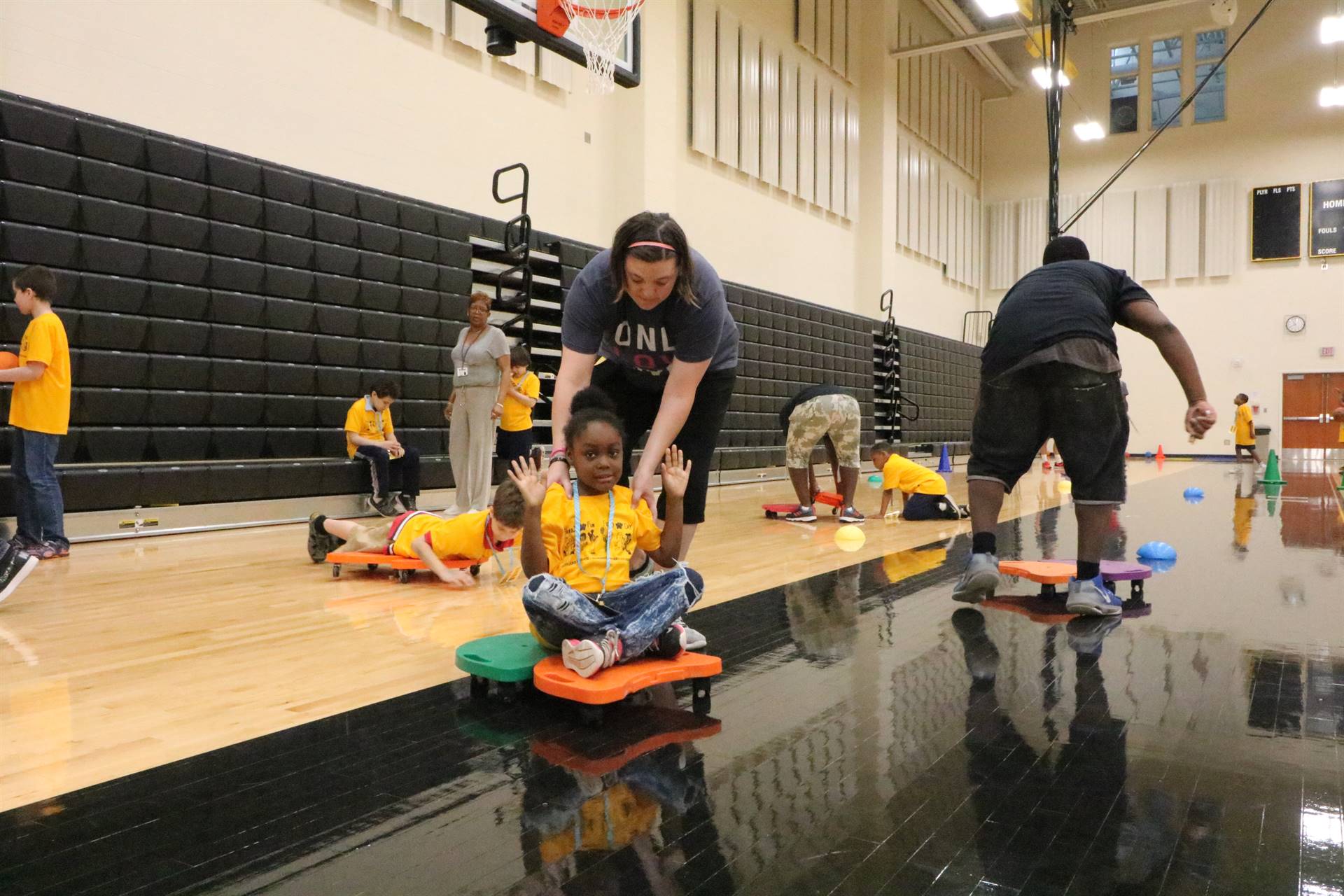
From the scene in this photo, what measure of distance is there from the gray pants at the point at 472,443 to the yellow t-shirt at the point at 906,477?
3.17 m

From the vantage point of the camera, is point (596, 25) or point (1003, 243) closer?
point (596, 25)

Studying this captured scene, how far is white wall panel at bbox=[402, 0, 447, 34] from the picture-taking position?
7484 mm

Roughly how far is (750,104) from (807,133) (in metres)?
1.86

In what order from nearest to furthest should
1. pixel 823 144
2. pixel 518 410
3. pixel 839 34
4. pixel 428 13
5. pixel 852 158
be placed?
pixel 518 410 < pixel 428 13 < pixel 823 144 < pixel 839 34 < pixel 852 158

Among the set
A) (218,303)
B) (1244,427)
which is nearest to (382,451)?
(218,303)

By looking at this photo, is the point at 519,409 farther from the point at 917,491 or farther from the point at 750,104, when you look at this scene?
the point at 750,104

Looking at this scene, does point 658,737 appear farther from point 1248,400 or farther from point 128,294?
point 1248,400

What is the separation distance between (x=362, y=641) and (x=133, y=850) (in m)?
1.61

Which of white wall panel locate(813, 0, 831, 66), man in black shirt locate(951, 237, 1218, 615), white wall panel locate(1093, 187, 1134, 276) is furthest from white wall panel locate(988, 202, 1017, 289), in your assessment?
man in black shirt locate(951, 237, 1218, 615)

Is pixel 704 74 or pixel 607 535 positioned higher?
pixel 704 74

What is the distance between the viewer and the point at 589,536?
2570 millimetres

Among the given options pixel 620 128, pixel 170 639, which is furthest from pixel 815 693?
pixel 620 128

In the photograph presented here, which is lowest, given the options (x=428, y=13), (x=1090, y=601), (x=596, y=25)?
(x=1090, y=601)

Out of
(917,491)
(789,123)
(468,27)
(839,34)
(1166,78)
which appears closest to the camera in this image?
(917,491)
